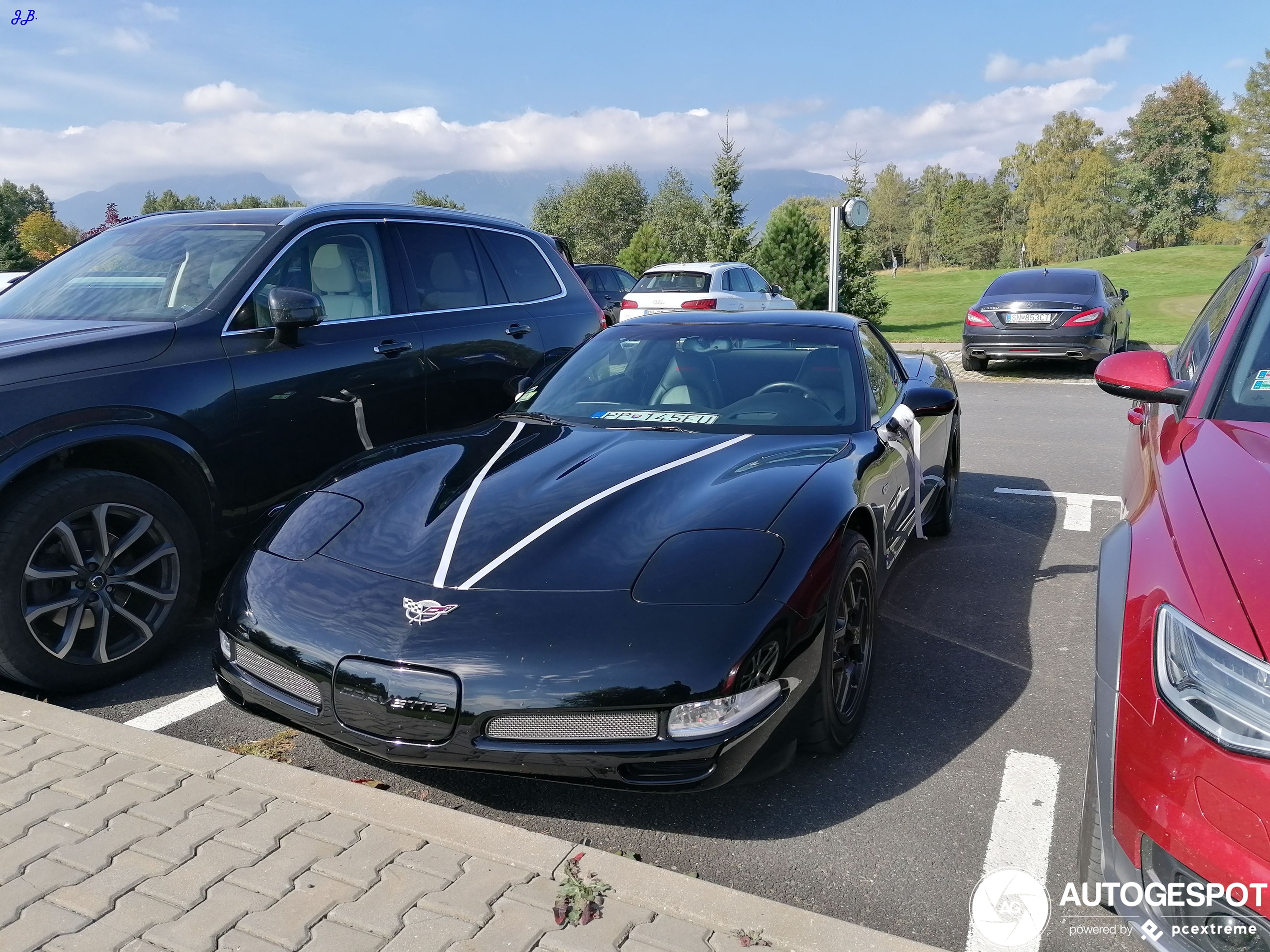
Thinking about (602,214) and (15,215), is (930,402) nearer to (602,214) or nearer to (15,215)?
(602,214)

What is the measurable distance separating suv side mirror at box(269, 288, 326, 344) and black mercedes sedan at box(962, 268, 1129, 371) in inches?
447

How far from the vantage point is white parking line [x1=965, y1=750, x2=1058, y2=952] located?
2508 millimetres

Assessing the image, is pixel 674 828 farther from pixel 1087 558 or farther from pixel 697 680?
pixel 1087 558

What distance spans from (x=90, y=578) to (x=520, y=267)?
3285 mm

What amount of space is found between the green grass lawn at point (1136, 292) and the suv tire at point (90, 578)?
48.9 feet

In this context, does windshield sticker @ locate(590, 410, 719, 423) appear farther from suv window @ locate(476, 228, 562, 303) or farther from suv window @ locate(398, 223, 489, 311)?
suv window @ locate(476, 228, 562, 303)

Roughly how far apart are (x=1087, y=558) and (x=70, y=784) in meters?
4.92

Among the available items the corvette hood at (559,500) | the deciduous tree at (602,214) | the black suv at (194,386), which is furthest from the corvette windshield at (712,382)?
the deciduous tree at (602,214)

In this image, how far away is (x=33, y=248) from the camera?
53125 millimetres

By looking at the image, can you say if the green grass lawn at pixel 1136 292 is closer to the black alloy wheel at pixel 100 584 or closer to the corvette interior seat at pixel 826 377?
the corvette interior seat at pixel 826 377

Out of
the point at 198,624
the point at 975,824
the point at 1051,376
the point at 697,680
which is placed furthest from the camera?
the point at 1051,376

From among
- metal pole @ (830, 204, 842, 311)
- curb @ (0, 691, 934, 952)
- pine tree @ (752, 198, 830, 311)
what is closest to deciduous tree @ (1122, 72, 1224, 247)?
pine tree @ (752, 198, 830, 311)

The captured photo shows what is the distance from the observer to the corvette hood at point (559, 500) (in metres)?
2.78

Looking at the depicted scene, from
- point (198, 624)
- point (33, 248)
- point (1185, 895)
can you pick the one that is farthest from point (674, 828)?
point (33, 248)
